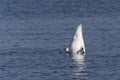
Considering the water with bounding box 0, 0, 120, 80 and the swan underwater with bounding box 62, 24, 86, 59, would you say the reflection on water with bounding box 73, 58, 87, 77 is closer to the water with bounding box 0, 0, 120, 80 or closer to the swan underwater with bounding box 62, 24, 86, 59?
the water with bounding box 0, 0, 120, 80

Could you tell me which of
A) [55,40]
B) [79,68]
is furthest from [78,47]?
[55,40]

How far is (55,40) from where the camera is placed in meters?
89.9

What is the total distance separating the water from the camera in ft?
253

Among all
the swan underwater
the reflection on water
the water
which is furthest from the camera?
the swan underwater

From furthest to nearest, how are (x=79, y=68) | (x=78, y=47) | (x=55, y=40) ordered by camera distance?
(x=55, y=40) < (x=78, y=47) < (x=79, y=68)

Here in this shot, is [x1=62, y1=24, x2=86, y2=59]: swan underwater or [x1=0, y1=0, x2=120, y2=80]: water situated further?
[x1=62, y1=24, x2=86, y2=59]: swan underwater

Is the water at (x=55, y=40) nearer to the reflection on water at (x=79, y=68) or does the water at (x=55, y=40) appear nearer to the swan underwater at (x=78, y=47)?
the reflection on water at (x=79, y=68)

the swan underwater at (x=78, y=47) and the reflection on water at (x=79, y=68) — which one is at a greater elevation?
the swan underwater at (x=78, y=47)

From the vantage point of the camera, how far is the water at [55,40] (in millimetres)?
77062

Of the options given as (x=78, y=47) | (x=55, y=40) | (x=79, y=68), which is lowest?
(x=79, y=68)

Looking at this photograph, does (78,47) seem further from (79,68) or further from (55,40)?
(55,40)

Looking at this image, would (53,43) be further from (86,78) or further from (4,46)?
(86,78)

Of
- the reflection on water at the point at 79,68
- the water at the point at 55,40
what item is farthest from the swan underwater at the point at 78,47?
the reflection on water at the point at 79,68

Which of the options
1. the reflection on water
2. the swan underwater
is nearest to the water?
the reflection on water
